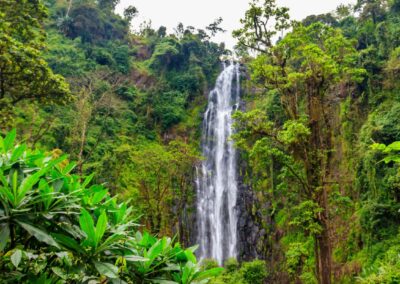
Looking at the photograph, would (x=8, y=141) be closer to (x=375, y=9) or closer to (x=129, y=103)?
(x=375, y=9)

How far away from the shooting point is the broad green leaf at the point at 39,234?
4.52 ft

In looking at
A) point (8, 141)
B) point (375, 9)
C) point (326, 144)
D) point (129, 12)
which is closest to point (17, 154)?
point (8, 141)

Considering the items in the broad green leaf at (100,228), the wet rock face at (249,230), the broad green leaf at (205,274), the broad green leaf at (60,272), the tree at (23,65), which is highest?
the tree at (23,65)

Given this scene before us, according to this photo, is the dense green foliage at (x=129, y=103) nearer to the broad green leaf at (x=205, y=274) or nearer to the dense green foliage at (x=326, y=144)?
the dense green foliage at (x=326, y=144)

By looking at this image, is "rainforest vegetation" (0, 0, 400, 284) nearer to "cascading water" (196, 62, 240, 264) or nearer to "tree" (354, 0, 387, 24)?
"tree" (354, 0, 387, 24)

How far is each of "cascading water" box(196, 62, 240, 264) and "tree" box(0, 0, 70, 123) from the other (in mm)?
8173

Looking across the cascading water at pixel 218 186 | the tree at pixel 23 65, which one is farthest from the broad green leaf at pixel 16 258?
the cascading water at pixel 218 186

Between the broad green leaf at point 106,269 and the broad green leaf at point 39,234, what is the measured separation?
199mm

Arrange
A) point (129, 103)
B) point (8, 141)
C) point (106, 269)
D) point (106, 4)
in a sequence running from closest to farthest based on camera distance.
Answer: point (106, 269), point (8, 141), point (129, 103), point (106, 4)

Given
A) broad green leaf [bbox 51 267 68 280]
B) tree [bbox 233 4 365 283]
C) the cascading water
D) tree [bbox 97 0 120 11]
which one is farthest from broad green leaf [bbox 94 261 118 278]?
tree [bbox 97 0 120 11]

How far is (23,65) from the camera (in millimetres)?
7711

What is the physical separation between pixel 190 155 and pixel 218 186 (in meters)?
5.50

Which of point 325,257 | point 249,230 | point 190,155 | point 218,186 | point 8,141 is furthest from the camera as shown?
point 218,186

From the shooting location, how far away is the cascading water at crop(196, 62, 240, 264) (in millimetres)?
17375
